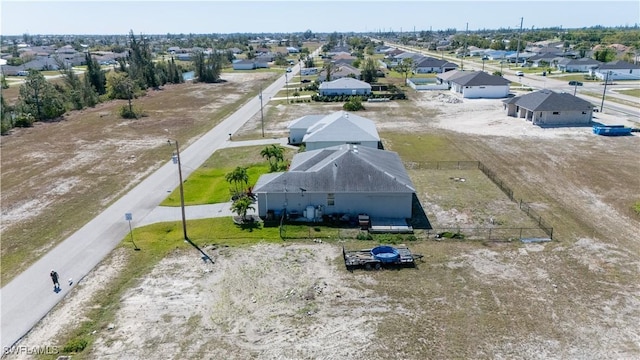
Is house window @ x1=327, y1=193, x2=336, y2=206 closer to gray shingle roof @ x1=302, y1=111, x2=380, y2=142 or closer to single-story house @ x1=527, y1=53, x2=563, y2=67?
gray shingle roof @ x1=302, y1=111, x2=380, y2=142

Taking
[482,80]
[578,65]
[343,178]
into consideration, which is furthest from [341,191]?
[578,65]

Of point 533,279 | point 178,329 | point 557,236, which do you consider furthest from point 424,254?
point 178,329

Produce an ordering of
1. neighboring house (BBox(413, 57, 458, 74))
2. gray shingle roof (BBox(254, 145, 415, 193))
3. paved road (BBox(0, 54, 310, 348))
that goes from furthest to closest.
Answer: neighboring house (BBox(413, 57, 458, 74)), gray shingle roof (BBox(254, 145, 415, 193)), paved road (BBox(0, 54, 310, 348))

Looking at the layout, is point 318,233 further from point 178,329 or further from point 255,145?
point 255,145

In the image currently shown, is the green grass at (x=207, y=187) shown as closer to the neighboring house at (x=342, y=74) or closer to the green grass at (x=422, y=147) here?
the green grass at (x=422, y=147)

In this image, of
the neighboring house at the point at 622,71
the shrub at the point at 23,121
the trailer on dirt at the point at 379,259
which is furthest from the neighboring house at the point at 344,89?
the trailer on dirt at the point at 379,259

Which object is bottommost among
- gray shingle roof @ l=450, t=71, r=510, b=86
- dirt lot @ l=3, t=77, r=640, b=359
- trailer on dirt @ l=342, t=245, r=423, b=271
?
dirt lot @ l=3, t=77, r=640, b=359

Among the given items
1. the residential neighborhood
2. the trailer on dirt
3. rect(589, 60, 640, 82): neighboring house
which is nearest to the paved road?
the residential neighborhood
